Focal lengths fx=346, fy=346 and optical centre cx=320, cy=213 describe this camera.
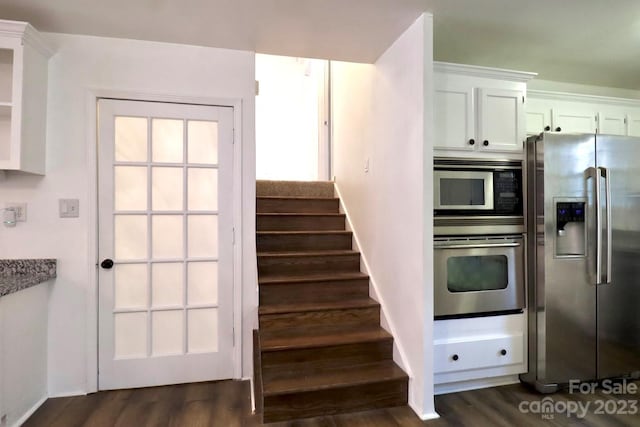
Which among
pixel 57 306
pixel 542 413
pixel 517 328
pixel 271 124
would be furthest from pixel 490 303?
pixel 271 124

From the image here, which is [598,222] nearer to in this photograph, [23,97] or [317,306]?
[317,306]

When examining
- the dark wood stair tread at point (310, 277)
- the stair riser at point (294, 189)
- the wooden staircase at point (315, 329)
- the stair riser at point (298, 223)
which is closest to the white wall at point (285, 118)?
the stair riser at point (294, 189)

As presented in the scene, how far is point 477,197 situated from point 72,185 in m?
2.74

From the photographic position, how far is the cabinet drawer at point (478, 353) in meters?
2.29

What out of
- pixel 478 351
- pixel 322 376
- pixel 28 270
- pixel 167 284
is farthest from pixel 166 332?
pixel 478 351

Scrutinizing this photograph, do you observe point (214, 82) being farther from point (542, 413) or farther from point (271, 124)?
point (542, 413)

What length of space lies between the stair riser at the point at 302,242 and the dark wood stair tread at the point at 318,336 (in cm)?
86

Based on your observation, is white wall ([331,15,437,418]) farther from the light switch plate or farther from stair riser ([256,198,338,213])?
the light switch plate

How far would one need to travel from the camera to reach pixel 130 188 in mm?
2416

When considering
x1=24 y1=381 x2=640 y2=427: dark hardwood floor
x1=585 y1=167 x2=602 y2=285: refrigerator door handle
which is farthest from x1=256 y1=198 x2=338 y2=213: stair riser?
x1=585 y1=167 x2=602 y2=285: refrigerator door handle

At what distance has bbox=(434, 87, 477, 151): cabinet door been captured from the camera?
233 cm

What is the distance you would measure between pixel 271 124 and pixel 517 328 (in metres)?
4.01

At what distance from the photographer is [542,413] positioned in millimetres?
2113

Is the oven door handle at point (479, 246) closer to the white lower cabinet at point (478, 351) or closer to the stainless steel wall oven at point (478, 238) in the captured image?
the stainless steel wall oven at point (478, 238)
